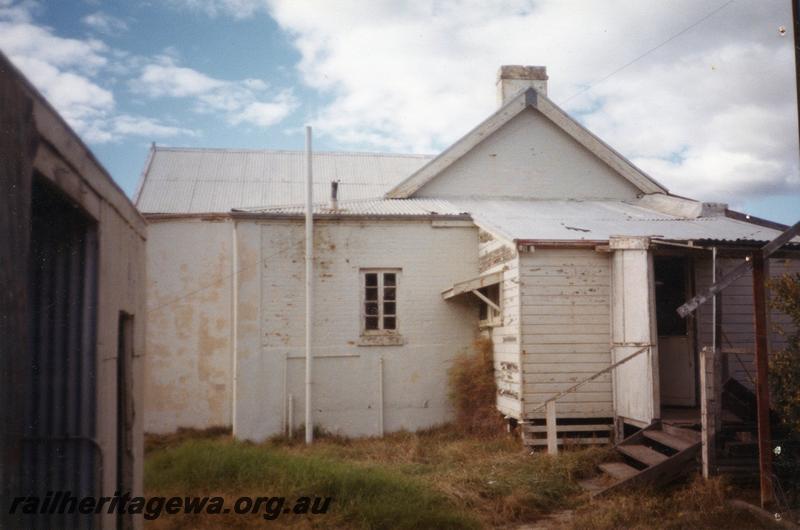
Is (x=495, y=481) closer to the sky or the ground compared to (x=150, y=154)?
closer to the ground

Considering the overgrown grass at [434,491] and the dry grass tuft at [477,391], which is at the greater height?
the dry grass tuft at [477,391]

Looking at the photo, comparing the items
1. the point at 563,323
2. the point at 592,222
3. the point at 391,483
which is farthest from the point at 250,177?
the point at 391,483

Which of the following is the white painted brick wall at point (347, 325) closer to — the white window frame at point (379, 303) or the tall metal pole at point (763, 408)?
the white window frame at point (379, 303)

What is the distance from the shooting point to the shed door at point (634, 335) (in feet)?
33.3

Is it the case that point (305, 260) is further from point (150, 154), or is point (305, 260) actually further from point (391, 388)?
point (150, 154)

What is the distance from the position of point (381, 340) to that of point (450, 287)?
179 centimetres

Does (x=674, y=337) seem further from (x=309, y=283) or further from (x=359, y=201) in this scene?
(x=359, y=201)

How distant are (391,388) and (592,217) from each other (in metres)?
5.31

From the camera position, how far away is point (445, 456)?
1099 cm

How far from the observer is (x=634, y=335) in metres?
10.6

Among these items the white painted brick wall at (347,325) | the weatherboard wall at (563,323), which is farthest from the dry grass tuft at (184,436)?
the weatherboard wall at (563,323)

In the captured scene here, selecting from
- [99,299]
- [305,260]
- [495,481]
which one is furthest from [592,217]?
[99,299]

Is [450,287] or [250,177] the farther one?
[250,177]

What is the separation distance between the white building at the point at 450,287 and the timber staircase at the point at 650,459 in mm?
427
